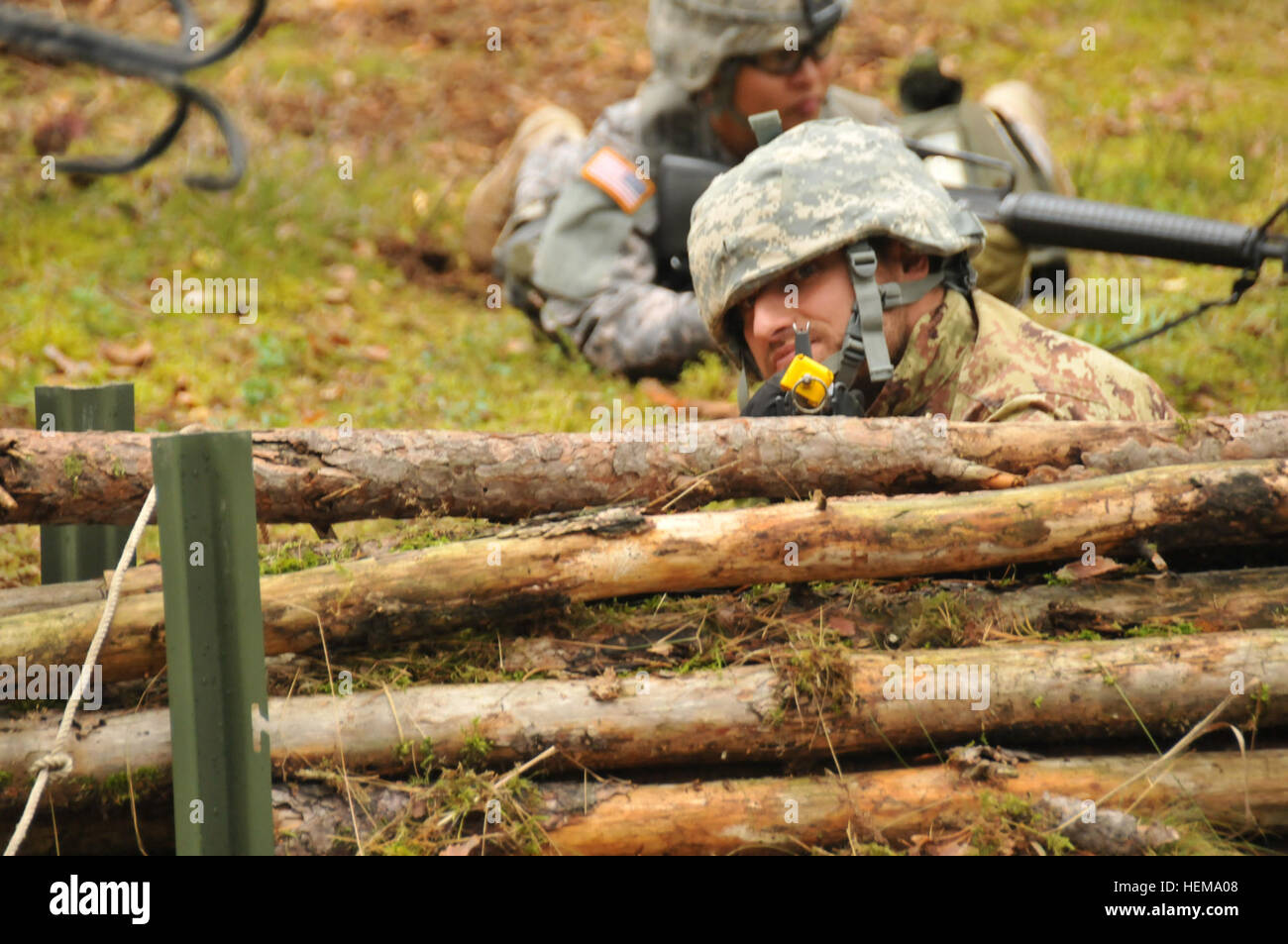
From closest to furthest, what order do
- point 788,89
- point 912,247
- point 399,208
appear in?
point 912,247, point 788,89, point 399,208

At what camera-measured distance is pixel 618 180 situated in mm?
6074

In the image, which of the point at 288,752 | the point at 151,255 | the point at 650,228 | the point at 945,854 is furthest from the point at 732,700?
the point at 151,255

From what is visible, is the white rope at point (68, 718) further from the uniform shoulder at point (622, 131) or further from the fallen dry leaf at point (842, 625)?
the uniform shoulder at point (622, 131)

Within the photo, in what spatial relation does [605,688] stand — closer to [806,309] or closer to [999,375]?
[806,309]

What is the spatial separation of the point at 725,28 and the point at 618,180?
36.6 inches

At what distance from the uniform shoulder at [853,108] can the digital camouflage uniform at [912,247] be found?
111 inches

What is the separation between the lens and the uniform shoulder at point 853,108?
6215 millimetres

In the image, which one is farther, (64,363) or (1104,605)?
(64,363)

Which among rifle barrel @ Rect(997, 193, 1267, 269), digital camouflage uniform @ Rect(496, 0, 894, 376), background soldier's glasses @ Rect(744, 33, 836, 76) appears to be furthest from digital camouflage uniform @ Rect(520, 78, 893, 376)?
rifle barrel @ Rect(997, 193, 1267, 269)

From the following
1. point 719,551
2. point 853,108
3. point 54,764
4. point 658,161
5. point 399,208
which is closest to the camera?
point 54,764

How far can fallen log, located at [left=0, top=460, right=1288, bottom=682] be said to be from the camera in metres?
2.59

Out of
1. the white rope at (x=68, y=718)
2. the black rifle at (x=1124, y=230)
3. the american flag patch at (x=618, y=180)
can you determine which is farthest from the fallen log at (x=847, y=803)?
the american flag patch at (x=618, y=180)

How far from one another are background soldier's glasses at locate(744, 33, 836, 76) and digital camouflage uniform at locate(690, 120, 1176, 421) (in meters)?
2.23

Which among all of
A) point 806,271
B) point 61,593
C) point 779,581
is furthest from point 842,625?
point 61,593
